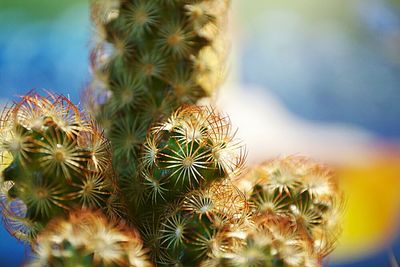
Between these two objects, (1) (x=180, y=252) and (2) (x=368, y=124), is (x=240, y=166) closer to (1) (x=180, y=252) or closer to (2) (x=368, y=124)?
(1) (x=180, y=252)

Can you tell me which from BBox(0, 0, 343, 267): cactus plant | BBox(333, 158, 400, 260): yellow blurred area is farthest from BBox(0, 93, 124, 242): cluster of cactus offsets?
BBox(333, 158, 400, 260): yellow blurred area

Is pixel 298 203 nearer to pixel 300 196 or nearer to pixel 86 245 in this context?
pixel 300 196

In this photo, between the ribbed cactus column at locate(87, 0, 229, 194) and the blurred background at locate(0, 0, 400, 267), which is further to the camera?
the blurred background at locate(0, 0, 400, 267)

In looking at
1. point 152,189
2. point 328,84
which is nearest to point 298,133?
point 328,84

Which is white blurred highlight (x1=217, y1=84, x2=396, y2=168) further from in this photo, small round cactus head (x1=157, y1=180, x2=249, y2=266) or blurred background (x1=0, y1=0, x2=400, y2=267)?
small round cactus head (x1=157, y1=180, x2=249, y2=266)

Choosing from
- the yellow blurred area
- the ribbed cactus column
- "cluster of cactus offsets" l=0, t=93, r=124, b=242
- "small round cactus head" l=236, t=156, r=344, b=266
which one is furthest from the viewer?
the yellow blurred area

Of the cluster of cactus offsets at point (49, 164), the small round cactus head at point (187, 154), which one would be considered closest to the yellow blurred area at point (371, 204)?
the small round cactus head at point (187, 154)

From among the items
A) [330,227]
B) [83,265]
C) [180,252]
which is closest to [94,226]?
[83,265]
